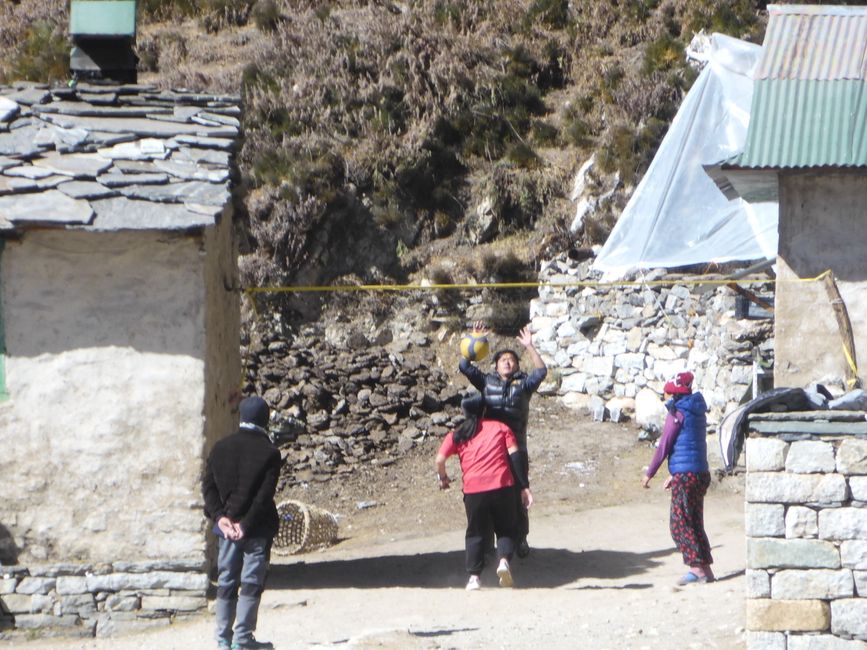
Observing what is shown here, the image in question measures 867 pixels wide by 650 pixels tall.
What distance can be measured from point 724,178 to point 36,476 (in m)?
5.87

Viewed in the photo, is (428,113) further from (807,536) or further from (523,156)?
(807,536)

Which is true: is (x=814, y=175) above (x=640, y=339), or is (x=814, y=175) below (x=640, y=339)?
above

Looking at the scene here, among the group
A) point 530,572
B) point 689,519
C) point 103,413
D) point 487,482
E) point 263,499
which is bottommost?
point 530,572

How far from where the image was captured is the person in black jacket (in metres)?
7.12

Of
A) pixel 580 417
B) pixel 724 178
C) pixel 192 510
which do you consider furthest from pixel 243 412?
pixel 580 417

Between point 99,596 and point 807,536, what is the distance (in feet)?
16.0

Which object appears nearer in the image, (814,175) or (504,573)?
(504,573)

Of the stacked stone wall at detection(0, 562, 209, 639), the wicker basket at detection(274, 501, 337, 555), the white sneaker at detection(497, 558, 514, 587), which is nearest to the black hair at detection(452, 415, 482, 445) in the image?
the white sneaker at detection(497, 558, 514, 587)

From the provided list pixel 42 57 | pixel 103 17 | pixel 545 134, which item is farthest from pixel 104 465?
pixel 42 57

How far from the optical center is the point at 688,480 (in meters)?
9.23

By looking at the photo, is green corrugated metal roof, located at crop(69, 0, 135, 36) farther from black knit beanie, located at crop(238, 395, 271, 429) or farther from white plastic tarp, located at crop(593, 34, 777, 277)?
white plastic tarp, located at crop(593, 34, 777, 277)

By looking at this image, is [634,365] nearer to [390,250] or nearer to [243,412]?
[390,250]

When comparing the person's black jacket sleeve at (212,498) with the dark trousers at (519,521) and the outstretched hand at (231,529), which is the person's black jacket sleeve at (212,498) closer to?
the outstretched hand at (231,529)

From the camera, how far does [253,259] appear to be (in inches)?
808
